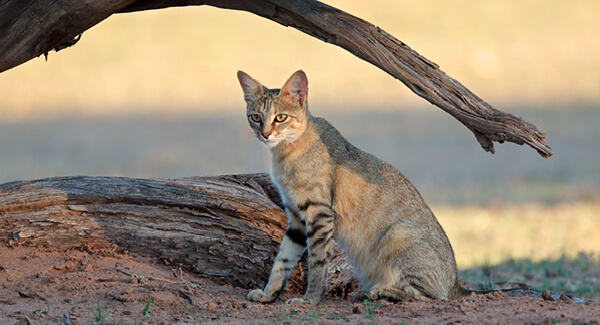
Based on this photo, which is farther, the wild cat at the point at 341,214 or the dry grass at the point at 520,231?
the dry grass at the point at 520,231

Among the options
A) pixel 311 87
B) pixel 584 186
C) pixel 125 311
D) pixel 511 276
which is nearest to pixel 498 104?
pixel 311 87

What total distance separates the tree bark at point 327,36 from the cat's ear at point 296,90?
50 centimetres

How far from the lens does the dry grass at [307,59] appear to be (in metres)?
23.0

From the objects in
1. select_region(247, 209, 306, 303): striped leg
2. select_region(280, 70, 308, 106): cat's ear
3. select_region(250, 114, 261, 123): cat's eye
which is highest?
select_region(280, 70, 308, 106): cat's ear

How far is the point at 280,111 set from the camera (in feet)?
20.1

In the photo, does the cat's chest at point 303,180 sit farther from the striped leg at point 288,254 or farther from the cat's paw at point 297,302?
the cat's paw at point 297,302

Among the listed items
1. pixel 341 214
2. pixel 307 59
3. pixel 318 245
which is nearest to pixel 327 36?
pixel 341 214

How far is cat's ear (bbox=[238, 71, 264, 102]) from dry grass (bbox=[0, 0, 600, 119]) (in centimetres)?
1579

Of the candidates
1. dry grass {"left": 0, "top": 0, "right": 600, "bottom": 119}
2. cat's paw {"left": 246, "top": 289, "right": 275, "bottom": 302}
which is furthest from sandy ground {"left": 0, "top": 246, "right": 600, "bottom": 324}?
dry grass {"left": 0, "top": 0, "right": 600, "bottom": 119}

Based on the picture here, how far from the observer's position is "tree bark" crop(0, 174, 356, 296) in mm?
6078

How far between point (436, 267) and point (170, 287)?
6.97 feet

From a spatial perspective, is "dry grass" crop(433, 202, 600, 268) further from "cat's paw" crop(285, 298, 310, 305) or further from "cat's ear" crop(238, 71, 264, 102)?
"cat's ear" crop(238, 71, 264, 102)

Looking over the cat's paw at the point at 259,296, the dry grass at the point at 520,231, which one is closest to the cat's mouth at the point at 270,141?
the cat's paw at the point at 259,296

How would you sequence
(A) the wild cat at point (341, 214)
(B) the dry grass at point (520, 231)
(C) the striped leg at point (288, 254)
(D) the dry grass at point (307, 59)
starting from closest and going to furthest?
(A) the wild cat at point (341, 214)
(C) the striped leg at point (288, 254)
(B) the dry grass at point (520, 231)
(D) the dry grass at point (307, 59)
